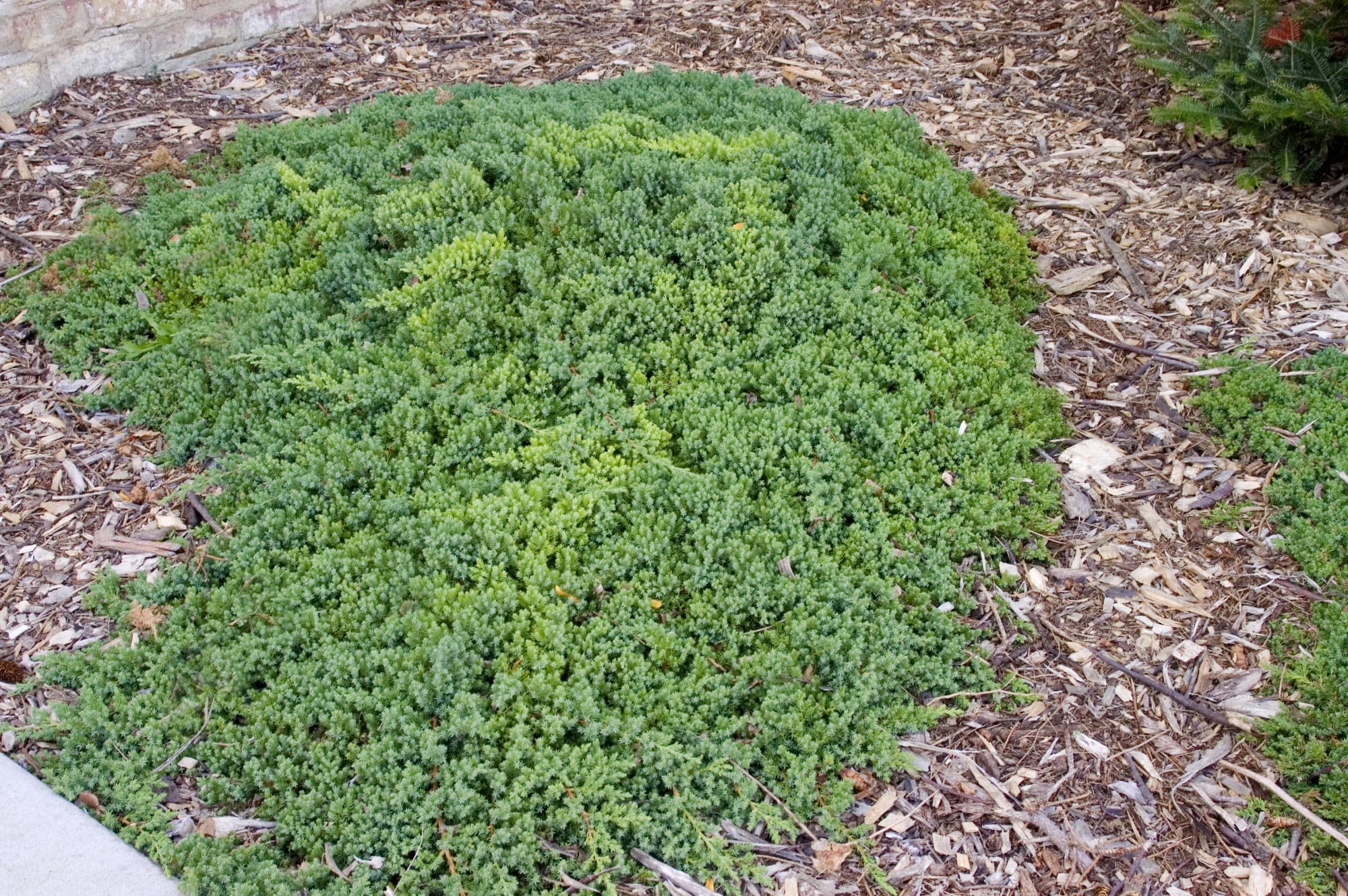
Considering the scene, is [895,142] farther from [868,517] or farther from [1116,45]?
[868,517]

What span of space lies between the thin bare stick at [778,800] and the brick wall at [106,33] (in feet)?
18.2

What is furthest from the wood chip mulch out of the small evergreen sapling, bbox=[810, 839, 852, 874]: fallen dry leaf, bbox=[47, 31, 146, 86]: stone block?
the small evergreen sapling

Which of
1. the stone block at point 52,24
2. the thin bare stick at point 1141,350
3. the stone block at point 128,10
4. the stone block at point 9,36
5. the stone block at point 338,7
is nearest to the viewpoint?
the thin bare stick at point 1141,350

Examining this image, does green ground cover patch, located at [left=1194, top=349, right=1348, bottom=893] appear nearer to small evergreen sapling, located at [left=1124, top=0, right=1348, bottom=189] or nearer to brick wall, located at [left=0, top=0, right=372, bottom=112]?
small evergreen sapling, located at [left=1124, top=0, right=1348, bottom=189]

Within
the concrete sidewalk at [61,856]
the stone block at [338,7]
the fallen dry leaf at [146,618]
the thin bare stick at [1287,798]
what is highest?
the stone block at [338,7]

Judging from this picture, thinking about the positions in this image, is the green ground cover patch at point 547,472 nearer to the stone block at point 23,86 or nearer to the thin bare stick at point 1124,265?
the thin bare stick at point 1124,265

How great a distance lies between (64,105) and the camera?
19.2ft

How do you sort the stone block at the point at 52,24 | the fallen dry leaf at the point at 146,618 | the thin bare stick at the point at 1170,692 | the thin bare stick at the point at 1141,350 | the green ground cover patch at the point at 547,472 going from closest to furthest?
1. the green ground cover patch at the point at 547,472
2. the thin bare stick at the point at 1170,692
3. the fallen dry leaf at the point at 146,618
4. the thin bare stick at the point at 1141,350
5. the stone block at the point at 52,24

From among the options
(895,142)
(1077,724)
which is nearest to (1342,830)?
(1077,724)

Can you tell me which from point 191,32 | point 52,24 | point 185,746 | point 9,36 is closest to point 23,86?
point 9,36

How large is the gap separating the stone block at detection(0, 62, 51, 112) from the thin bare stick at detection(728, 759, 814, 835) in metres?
5.61

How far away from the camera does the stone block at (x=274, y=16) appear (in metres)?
6.51

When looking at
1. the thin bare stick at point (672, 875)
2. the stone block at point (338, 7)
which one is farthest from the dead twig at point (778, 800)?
the stone block at point (338, 7)

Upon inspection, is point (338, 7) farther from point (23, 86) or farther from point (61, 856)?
point (61, 856)
